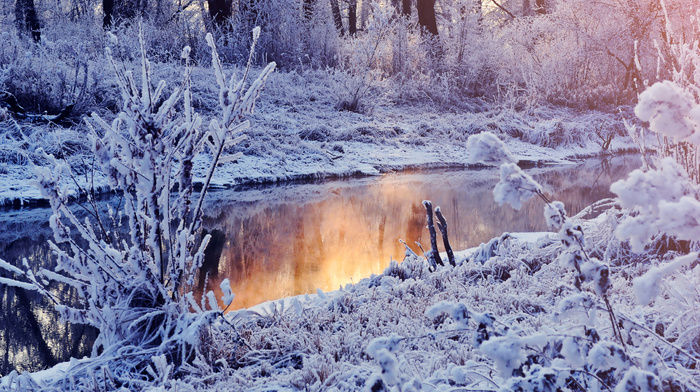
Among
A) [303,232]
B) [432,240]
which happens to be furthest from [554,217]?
[303,232]

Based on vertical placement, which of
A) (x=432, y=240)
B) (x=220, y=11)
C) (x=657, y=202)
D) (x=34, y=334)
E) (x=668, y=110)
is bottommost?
(x=34, y=334)

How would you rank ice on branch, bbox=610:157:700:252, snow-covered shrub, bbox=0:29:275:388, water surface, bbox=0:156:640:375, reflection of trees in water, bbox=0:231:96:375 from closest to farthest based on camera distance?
ice on branch, bbox=610:157:700:252, snow-covered shrub, bbox=0:29:275:388, reflection of trees in water, bbox=0:231:96:375, water surface, bbox=0:156:640:375

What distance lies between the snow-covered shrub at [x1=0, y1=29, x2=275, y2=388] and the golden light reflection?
122cm

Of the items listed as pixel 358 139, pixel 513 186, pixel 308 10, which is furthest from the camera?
pixel 308 10

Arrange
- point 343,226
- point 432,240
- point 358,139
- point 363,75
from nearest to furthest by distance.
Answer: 1. point 432,240
2. point 343,226
3. point 358,139
4. point 363,75

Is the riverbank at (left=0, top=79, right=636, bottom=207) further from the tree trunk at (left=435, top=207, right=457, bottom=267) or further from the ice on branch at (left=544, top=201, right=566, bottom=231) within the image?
the ice on branch at (left=544, top=201, right=566, bottom=231)

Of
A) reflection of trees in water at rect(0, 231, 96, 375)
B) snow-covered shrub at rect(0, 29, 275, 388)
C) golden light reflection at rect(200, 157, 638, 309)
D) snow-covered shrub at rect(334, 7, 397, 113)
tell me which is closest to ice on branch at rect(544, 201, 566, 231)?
snow-covered shrub at rect(0, 29, 275, 388)

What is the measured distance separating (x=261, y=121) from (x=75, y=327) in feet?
18.6

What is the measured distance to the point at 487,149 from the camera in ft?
3.49

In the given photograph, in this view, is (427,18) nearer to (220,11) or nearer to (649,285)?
(220,11)

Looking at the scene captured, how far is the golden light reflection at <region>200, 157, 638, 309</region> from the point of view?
12.7 ft

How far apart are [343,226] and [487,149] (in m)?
4.18

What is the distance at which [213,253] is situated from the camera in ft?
14.1

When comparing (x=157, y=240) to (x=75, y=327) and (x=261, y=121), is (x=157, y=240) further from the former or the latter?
(x=261, y=121)
